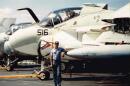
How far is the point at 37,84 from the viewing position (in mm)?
13438

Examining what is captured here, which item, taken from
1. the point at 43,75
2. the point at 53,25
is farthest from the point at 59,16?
the point at 43,75

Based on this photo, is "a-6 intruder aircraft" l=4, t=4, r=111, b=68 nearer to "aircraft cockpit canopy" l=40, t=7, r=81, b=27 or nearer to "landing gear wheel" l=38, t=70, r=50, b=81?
"aircraft cockpit canopy" l=40, t=7, r=81, b=27

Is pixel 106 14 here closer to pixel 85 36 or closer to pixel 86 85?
pixel 85 36

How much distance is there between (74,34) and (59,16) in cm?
263

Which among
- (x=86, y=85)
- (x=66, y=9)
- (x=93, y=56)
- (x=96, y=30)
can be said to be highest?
(x=66, y=9)

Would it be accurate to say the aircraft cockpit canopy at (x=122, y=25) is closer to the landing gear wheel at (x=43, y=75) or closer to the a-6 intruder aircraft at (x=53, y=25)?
the a-6 intruder aircraft at (x=53, y=25)

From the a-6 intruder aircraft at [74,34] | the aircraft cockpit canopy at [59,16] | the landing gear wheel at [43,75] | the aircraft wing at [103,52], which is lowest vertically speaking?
the landing gear wheel at [43,75]

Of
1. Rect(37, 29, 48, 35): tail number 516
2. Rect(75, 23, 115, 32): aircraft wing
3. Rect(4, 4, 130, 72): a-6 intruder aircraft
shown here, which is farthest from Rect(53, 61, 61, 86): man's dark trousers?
Rect(37, 29, 48, 35): tail number 516

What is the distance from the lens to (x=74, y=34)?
14.4m

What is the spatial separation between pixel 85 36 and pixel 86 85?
2.03 meters

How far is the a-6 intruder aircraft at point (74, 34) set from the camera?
12.0m

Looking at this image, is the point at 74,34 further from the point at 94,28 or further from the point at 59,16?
the point at 59,16

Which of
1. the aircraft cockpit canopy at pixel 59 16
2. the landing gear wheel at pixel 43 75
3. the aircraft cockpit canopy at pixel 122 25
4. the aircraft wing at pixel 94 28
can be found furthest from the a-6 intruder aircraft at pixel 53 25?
the aircraft cockpit canopy at pixel 122 25

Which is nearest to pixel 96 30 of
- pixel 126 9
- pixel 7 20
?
pixel 126 9
